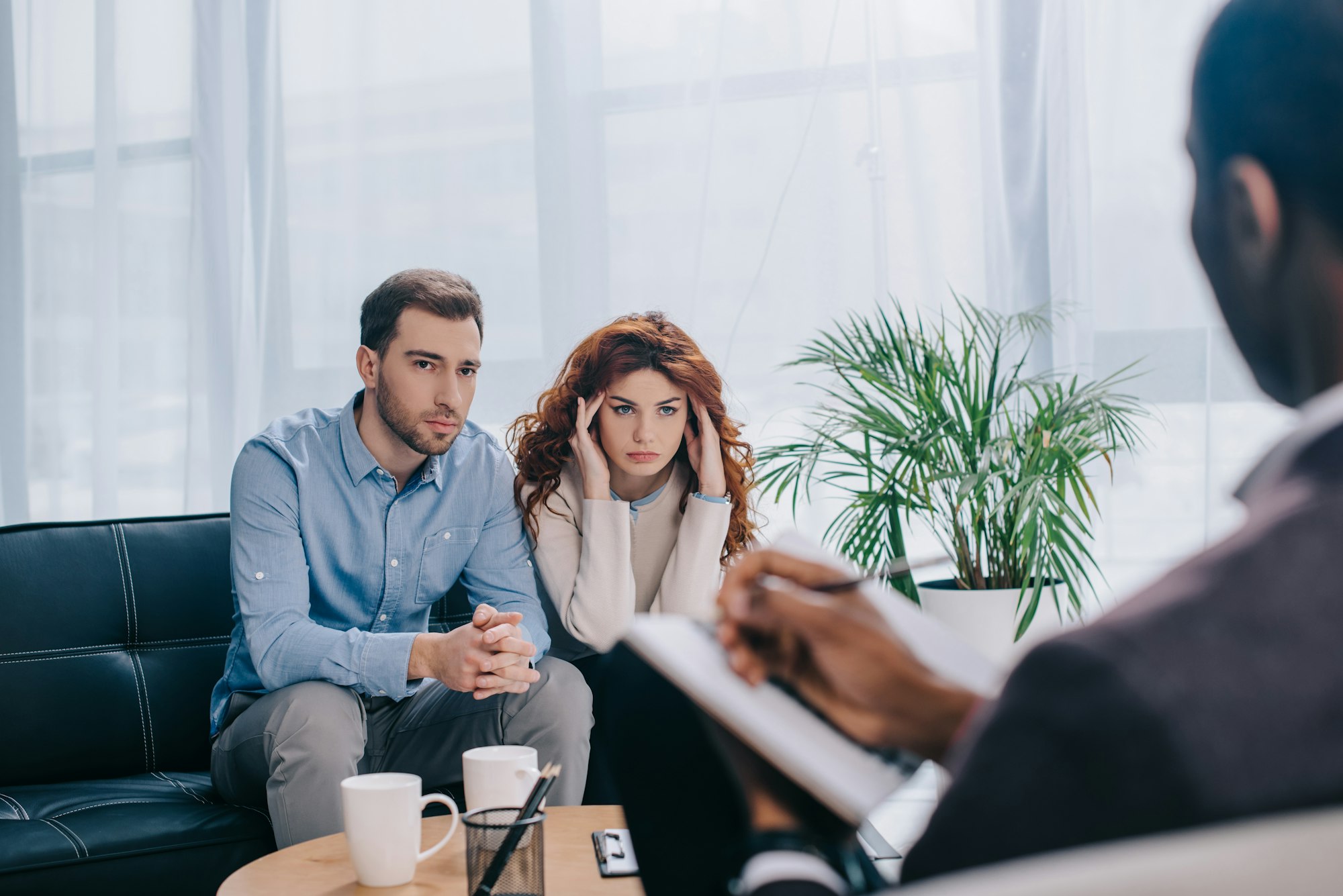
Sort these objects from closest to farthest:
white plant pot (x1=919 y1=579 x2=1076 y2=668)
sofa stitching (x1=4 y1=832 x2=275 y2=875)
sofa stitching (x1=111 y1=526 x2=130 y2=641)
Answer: sofa stitching (x1=4 y1=832 x2=275 y2=875) → sofa stitching (x1=111 y1=526 x2=130 y2=641) → white plant pot (x1=919 y1=579 x2=1076 y2=668)

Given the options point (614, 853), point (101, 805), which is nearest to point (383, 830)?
point (614, 853)

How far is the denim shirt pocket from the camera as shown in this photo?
6.70 ft

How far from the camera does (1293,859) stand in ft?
1.31

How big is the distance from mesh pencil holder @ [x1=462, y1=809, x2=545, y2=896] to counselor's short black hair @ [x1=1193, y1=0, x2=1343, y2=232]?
873mm

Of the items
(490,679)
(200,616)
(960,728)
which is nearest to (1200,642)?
(960,728)

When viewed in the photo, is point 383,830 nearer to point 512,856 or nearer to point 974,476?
point 512,856

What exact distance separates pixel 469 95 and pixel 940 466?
1703mm

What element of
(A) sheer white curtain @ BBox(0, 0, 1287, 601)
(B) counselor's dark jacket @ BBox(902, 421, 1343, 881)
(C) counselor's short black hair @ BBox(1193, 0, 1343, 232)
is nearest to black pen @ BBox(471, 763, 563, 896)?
(B) counselor's dark jacket @ BBox(902, 421, 1343, 881)

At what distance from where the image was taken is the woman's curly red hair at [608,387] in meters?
2.12

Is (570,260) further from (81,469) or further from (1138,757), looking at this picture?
(1138,757)

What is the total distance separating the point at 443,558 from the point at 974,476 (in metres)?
1.01

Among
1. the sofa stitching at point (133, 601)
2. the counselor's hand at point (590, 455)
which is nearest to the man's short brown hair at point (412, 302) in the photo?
the counselor's hand at point (590, 455)

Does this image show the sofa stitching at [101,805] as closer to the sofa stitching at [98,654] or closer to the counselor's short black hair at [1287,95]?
the sofa stitching at [98,654]

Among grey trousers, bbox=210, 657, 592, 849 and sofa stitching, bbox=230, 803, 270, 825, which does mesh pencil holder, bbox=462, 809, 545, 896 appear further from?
sofa stitching, bbox=230, 803, 270, 825
